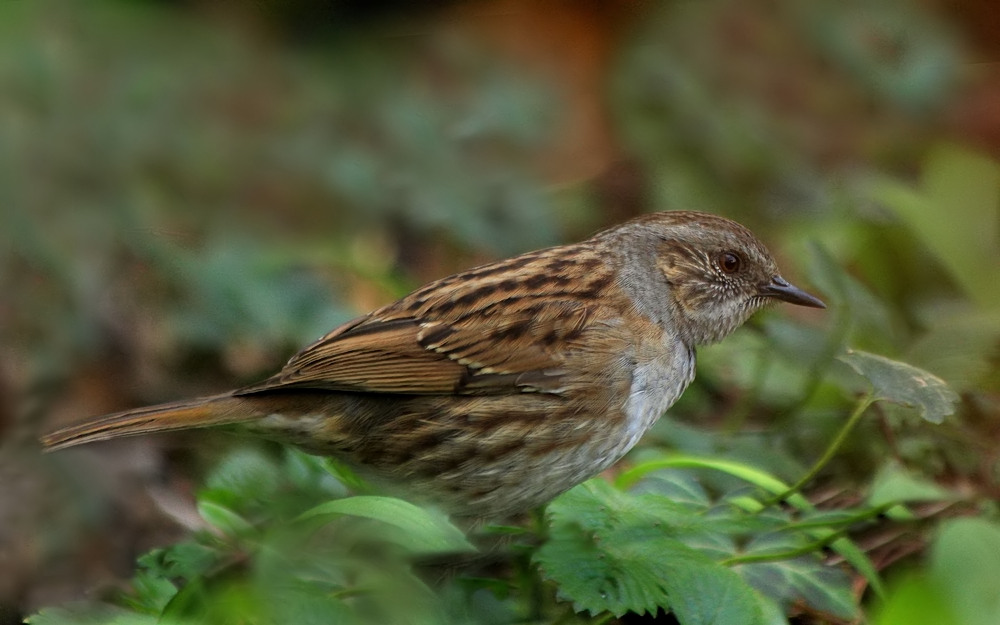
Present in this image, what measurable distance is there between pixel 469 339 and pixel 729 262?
1.01m

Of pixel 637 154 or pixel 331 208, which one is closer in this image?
pixel 331 208

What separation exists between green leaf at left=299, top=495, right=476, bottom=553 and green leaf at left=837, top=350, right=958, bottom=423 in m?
1.25

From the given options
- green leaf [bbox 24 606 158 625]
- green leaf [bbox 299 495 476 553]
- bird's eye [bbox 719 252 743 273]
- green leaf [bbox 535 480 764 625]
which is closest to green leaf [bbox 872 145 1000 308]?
bird's eye [bbox 719 252 743 273]

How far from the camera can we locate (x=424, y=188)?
705cm

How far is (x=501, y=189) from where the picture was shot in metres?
7.20

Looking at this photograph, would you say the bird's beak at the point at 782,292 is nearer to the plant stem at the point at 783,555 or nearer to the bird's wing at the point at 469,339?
the bird's wing at the point at 469,339

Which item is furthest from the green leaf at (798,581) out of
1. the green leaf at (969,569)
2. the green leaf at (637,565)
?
the green leaf at (969,569)

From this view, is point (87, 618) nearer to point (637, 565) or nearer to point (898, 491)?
point (637, 565)

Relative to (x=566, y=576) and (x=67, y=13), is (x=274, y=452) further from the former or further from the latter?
(x=67, y=13)

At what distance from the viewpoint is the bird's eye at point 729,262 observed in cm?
447

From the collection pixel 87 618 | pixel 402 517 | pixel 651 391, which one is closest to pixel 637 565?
pixel 402 517

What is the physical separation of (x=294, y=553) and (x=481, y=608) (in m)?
0.64

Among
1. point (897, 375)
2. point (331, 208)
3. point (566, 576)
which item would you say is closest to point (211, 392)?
point (331, 208)

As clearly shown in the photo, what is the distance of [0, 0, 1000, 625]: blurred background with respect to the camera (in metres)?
4.88
